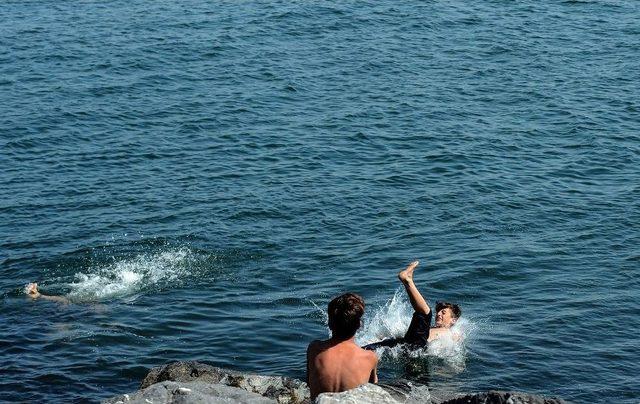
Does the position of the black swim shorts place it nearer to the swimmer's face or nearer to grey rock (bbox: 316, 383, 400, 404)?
the swimmer's face

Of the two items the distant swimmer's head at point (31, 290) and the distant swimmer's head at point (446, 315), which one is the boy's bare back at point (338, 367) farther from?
the distant swimmer's head at point (31, 290)

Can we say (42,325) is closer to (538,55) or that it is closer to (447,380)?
(447,380)

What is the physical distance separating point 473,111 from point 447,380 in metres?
16.4

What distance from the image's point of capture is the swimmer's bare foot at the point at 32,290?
66.1ft

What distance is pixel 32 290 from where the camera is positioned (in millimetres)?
20172

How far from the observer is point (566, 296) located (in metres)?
20.6

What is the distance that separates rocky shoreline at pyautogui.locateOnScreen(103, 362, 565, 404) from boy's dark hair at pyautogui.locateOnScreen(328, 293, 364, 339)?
2.09ft

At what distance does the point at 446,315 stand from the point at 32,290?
823 cm

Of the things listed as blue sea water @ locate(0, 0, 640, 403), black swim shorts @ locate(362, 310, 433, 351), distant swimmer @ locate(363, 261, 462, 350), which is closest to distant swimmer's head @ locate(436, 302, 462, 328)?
distant swimmer @ locate(363, 261, 462, 350)

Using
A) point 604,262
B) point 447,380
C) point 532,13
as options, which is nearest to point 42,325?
point 447,380

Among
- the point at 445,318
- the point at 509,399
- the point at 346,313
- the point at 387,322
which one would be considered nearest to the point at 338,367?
the point at 346,313

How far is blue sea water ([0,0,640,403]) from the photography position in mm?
18264

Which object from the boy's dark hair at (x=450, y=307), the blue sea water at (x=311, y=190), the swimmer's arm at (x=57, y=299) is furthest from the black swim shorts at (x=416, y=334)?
the swimmer's arm at (x=57, y=299)

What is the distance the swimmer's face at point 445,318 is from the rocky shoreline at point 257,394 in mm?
3855
